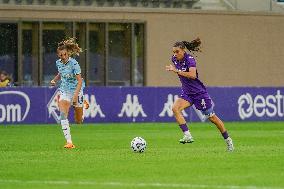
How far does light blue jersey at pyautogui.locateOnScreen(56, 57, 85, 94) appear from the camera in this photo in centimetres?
2225

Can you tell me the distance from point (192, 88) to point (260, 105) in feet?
61.2

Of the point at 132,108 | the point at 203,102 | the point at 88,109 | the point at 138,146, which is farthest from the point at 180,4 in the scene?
the point at 138,146

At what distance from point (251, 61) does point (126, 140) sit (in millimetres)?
24782

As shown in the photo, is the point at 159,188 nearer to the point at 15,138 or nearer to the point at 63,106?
the point at 63,106

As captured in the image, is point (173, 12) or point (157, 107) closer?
point (157, 107)

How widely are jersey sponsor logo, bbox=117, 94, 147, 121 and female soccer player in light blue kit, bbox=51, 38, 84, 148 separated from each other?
48.9 feet

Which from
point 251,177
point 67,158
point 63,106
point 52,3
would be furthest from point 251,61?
point 251,177

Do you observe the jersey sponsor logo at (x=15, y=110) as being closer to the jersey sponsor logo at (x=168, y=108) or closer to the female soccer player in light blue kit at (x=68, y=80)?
the jersey sponsor logo at (x=168, y=108)

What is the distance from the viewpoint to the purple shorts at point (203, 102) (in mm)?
20562

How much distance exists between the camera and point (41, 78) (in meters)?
44.1

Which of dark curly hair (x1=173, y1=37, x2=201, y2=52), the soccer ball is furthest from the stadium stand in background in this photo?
the soccer ball

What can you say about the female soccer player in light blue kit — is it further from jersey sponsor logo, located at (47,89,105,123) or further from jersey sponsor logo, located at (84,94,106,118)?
jersey sponsor logo, located at (84,94,106,118)

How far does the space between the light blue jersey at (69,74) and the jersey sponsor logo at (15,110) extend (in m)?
13.2

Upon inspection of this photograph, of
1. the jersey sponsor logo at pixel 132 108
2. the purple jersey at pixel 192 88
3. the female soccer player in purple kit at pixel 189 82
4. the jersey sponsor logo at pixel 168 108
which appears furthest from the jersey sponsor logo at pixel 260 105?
the purple jersey at pixel 192 88
